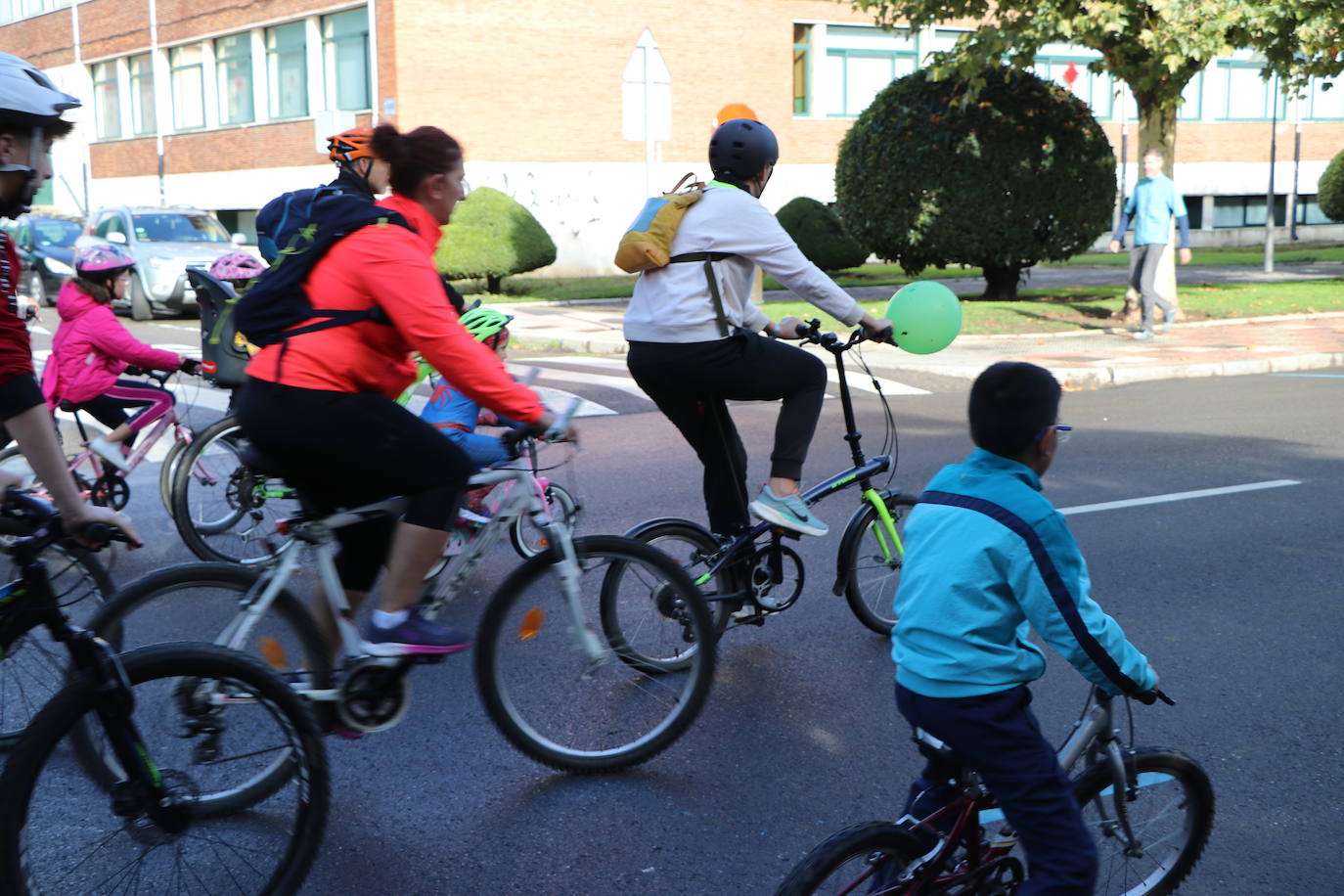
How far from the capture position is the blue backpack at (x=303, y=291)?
12.1 feet

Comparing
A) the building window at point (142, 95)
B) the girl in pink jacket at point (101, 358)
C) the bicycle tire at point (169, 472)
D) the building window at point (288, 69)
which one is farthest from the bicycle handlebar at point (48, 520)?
the building window at point (142, 95)

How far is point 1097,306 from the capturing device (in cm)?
1914

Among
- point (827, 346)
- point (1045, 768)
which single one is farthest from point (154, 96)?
point (1045, 768)

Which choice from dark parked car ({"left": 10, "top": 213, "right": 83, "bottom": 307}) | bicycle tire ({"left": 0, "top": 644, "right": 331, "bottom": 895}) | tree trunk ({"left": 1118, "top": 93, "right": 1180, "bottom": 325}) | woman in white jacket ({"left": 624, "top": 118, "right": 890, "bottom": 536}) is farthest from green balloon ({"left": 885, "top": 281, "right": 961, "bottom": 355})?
dark parked car ({"left": 10, "top": 213, "right": 83, "bottom": 307})

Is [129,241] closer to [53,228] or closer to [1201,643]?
[53,228]

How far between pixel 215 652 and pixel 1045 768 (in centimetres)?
185

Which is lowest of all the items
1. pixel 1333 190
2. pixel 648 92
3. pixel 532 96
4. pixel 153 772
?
pixel 153 772

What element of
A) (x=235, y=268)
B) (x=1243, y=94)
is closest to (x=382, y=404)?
(x=235, y=268)

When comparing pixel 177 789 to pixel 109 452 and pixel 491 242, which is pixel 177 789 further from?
pixel 491 242

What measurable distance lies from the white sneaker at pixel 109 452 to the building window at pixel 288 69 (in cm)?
2828

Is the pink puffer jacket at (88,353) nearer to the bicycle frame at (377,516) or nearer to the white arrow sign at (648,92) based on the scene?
the bicycle frame at (377,516)

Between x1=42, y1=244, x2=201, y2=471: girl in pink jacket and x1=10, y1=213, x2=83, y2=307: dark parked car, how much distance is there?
51.6 ft

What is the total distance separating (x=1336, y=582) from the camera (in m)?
6.21

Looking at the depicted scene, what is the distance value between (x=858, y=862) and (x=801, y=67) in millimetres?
35613
